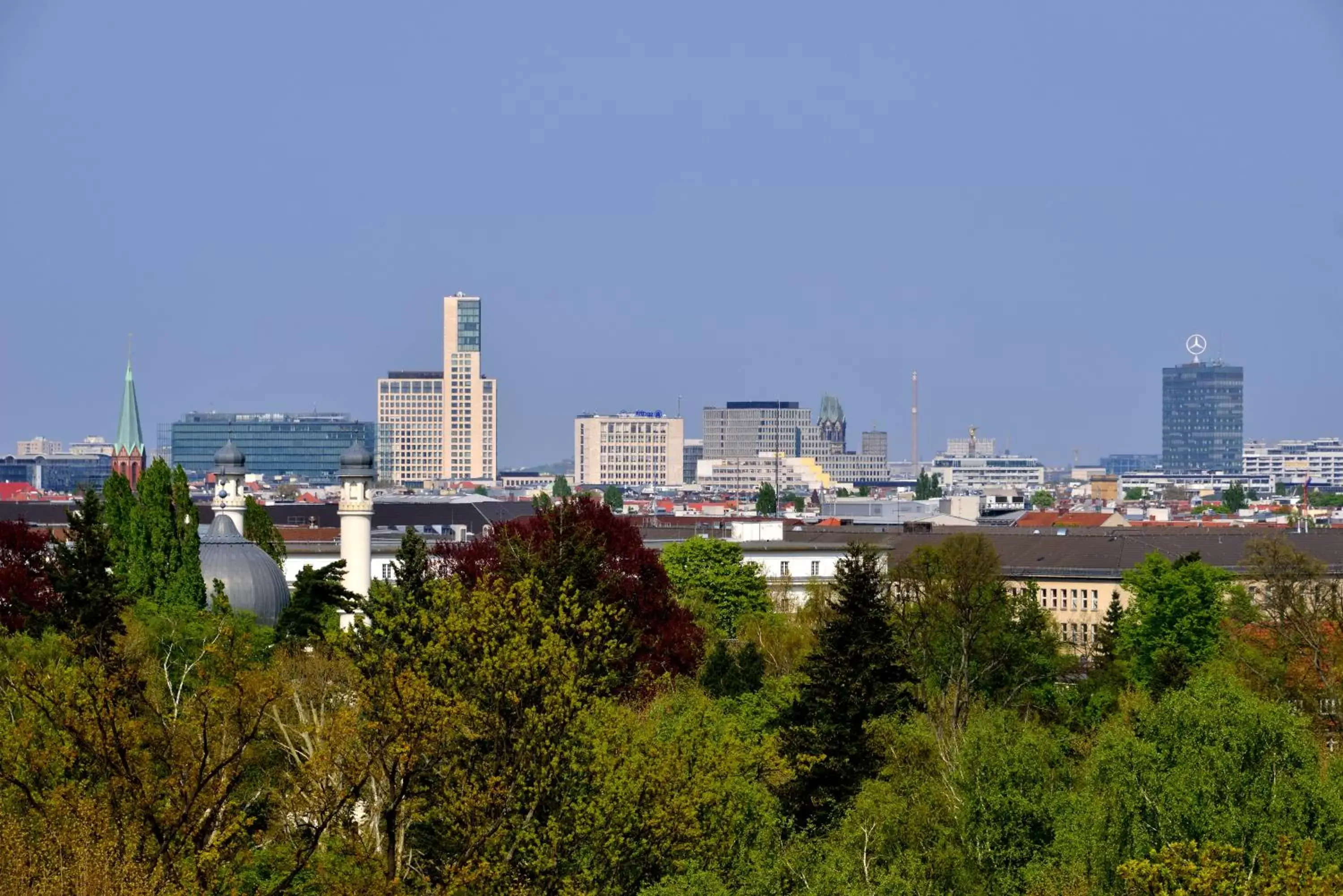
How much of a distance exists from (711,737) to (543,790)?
5.70m

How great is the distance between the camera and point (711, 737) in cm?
3994

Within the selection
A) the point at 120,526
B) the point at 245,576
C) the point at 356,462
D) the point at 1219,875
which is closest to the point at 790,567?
the point at 356,462

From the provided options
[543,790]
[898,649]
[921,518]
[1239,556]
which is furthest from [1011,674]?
[921,518]

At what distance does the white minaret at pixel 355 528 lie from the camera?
82.4m

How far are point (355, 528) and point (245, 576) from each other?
10029 mm

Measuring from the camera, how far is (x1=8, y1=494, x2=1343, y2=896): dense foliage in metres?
31.5

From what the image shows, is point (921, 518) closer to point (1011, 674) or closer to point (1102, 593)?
point (1102, 593)

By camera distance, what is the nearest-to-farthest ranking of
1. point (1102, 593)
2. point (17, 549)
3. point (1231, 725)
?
point (1231, 725), point (17, 549), point (1102, 593)

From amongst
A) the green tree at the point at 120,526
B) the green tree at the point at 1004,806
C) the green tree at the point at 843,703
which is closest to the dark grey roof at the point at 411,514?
the green tree at the point at 120,526

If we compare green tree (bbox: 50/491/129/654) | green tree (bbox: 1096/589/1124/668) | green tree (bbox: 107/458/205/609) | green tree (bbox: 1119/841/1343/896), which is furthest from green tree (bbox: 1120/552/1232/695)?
green tree (bbox: 1119/841/1343/896)

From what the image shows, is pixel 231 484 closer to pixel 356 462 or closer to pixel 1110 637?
pixel 356 462

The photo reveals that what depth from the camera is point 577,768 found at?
3559 centimetres

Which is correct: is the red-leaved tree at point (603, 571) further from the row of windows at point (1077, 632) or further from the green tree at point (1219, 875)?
the row of windows at point (1077, 632)

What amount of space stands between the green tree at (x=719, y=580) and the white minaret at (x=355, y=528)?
34.9 ft
